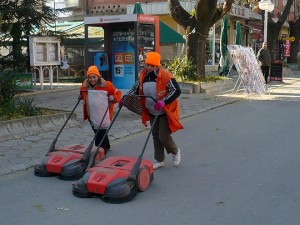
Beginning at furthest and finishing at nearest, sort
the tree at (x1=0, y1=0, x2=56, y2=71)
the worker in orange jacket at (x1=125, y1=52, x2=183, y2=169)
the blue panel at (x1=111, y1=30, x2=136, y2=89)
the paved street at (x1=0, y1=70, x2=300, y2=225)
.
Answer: the tree at (x1=0, y1=0, x2=56, y2=71) → the blue panel at (x1=111, y1=30, x2=136, y2=89) → the worker in orange jacket at (x1=125, y1=52, x2=183, y2=169) → the paved street at (x1=0, y1=70, x2=300, y2=225)

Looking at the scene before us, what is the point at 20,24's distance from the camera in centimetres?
1658

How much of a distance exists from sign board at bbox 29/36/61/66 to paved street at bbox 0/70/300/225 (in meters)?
7.63

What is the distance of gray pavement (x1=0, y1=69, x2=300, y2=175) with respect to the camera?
6.79 metres

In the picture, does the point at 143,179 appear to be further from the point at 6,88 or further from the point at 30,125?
the point at 6,88

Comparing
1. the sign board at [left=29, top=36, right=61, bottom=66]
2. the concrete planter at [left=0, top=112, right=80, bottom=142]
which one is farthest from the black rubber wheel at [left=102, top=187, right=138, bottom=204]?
the sign board at [left=29, top=36, right=61, bottom=66]

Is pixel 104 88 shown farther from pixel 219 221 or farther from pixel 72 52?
pixel 72 52

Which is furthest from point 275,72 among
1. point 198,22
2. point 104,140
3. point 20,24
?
point 104,140

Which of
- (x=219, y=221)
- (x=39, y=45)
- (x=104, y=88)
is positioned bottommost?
(x=219, y=221)

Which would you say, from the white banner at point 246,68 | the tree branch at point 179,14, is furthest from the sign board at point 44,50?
the white banner at point 246,68

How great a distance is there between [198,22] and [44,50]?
19.4 ft

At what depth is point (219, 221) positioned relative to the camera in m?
4.32

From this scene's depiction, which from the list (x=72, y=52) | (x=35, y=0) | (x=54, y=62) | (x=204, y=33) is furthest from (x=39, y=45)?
(x=204, y=33)

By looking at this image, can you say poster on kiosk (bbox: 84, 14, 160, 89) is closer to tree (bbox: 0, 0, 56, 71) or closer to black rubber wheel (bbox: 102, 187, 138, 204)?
tree (bbox: 0, 0, 56, 71)

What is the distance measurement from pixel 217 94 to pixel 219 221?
11930 millimetres
